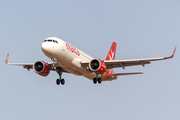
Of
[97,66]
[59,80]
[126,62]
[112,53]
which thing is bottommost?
[59,80]

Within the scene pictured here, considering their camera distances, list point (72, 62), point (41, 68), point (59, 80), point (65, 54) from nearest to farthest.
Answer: point (65, 54), point (72, 62), point (41, 68), point (59, 80)

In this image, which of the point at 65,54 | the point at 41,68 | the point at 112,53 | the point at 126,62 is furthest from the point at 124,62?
the point at 112,53

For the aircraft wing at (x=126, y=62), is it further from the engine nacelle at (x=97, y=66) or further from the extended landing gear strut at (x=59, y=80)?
the extended landing gear strut at (x=59, y=80)

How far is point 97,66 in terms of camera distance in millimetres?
44156

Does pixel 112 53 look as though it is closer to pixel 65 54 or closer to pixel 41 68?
pixel 41 68

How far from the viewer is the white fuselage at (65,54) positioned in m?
40.7

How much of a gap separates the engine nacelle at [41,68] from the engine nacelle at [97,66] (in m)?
6.14

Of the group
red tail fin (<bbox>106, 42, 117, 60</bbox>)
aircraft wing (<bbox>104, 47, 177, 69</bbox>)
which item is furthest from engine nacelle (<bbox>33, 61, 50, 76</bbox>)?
red tail fin (<bbox>106, 42, 117, 60</bbox>)

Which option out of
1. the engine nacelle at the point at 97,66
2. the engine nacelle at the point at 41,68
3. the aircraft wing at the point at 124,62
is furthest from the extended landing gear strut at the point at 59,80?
the engine nacelle at the point at 97,66

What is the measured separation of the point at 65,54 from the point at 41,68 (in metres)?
5.74

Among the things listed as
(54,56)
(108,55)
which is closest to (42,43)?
(54,56)

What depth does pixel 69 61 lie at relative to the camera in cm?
4272

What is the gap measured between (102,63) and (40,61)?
812 centimetres

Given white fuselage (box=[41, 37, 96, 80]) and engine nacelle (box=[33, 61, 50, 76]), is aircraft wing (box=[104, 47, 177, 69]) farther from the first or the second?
engine nacelle (box=[33, 61, 50, 76])
